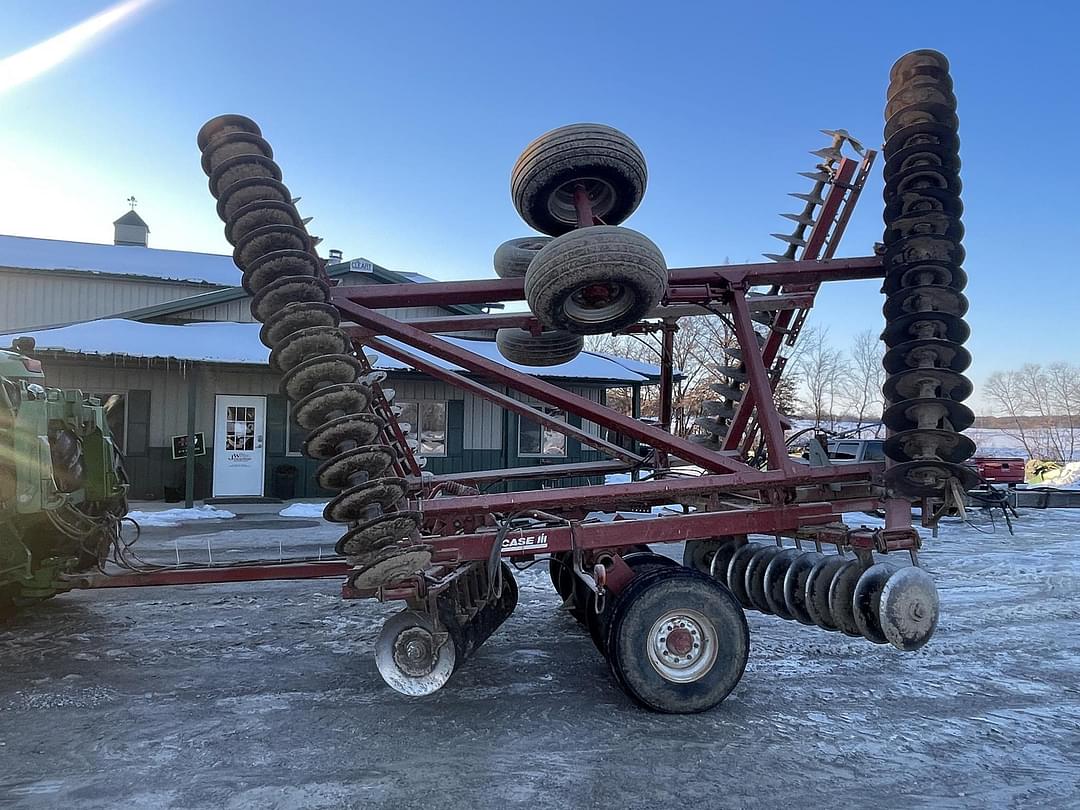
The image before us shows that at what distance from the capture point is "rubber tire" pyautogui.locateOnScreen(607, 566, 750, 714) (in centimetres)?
413

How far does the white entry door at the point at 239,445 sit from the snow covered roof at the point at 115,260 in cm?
556

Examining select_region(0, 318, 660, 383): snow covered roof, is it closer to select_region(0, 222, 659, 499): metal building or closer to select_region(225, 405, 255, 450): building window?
select_region(0, 222, 659, 499): metal building

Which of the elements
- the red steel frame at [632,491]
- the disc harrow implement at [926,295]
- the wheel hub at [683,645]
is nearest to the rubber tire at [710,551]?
the red steel frame at [632,491]

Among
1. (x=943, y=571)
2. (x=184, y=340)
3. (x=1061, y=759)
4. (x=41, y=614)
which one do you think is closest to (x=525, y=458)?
(x=184, y=340)

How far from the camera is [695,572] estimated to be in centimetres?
432

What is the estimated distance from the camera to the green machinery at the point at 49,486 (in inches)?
174

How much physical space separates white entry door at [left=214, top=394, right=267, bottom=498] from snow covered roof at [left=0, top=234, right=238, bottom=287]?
5.56 metres

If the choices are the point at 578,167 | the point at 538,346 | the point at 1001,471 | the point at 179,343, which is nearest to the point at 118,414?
the point at 179,343

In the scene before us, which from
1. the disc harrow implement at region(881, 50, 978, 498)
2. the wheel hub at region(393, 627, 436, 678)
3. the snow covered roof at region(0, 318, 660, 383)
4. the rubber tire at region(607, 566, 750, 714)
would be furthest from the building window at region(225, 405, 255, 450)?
the disc harrow implement at region(881, 50, 978, 498)

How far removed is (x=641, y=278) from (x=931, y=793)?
265 cm

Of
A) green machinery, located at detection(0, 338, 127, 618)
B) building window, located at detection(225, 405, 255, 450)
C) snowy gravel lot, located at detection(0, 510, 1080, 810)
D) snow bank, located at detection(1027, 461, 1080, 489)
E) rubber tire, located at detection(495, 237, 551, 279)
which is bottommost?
snowy gravel lot, located at detection(0, 510, 1080, 810)

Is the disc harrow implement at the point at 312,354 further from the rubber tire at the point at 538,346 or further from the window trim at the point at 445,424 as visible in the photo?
the window trim at the point at 445,424

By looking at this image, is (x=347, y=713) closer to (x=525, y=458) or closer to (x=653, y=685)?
(x=653, y=685)

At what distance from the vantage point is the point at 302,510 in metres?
14.3
